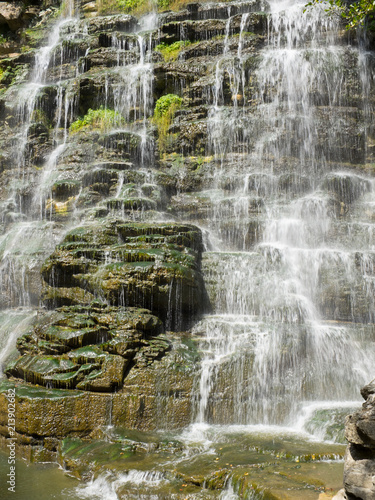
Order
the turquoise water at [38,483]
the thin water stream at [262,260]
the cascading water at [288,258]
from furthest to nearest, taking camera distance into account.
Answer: the cascading water at [288,258] < the thin water stream at [262,260] < the turquoise water at [38,483]

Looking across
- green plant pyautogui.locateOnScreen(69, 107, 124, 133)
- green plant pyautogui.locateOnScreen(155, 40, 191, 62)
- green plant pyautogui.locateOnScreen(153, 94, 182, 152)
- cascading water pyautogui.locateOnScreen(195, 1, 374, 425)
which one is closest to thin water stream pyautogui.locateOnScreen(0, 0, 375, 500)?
cascading water pyautogui.locateOnScreen(195, 1, 374, 425)

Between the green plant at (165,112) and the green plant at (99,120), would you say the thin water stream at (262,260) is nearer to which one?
the green plant at (99,120)

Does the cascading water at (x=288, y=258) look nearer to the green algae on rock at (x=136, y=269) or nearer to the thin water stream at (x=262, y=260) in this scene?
the thin water stream at (x=262, y=260)

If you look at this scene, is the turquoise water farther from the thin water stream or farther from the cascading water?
the cascading water

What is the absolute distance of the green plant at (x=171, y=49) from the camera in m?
21.4

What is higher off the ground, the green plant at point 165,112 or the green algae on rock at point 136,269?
the green plant at point 165,112

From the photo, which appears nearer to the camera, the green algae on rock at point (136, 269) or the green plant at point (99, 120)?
the green algae on rock at point (136, 269)

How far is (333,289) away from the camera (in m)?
10.8

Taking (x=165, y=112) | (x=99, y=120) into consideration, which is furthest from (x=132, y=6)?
(x=165, y=112)

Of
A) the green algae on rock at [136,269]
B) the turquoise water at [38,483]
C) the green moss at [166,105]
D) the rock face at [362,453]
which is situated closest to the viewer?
the rock face at [362,453]

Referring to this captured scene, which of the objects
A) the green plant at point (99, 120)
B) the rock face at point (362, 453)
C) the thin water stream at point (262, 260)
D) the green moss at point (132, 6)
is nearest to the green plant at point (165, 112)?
the thin water stream at point (262, 260)

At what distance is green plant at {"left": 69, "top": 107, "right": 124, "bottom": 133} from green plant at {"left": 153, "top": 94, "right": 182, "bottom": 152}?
1810 millimetres

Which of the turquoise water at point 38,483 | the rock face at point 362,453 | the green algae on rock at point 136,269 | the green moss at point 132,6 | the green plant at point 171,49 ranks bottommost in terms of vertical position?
the turquoise water at point 38,483

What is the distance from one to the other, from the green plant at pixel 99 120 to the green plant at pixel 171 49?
14.0ft
